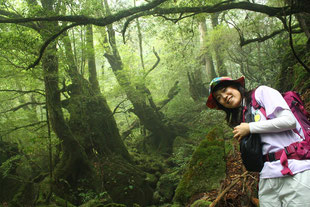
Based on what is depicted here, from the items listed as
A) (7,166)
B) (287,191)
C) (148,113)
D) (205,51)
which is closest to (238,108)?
(287,191)

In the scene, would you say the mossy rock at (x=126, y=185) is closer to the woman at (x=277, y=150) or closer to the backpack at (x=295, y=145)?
the woman at (x=277, y=150)

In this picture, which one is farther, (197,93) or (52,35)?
(197,93)

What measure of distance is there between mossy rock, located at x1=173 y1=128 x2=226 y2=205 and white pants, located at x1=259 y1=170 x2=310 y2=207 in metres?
2.75

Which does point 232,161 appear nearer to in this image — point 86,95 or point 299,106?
point 299,106

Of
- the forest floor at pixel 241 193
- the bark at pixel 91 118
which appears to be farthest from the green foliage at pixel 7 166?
the forest floor at pixel 241 193

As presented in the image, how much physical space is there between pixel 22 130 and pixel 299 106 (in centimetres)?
1125

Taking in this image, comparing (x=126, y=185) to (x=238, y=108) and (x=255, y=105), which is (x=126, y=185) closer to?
(x=238, y=108)

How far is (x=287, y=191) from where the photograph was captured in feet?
5.05

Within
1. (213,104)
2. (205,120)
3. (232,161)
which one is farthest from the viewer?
(205,120)

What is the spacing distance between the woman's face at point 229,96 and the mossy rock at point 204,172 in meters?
2.97

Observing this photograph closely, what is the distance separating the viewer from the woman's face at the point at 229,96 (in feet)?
6.34

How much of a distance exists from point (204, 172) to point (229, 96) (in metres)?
3.26

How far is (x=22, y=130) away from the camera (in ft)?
32.1

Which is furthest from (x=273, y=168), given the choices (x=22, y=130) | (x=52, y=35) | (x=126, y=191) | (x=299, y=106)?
(x=22, y=130)
